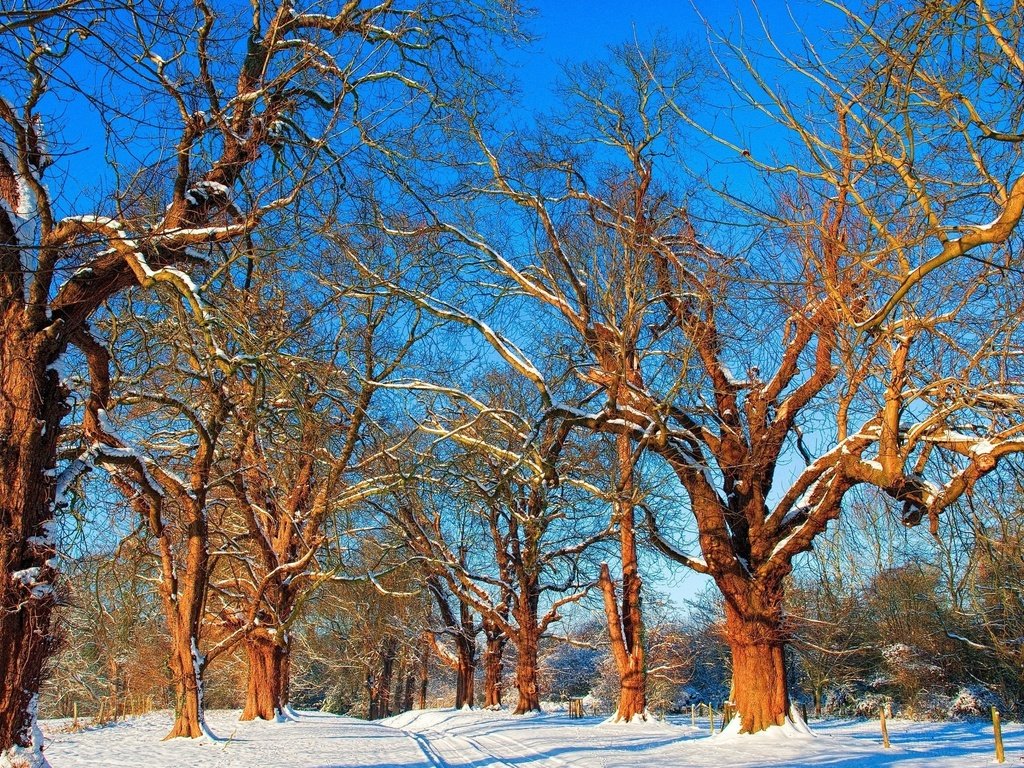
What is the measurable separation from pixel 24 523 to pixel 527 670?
21.9m

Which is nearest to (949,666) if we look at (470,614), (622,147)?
(470,614)

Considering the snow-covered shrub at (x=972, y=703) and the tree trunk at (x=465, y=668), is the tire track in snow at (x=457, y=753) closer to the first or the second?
the tree trunk at (x=465, y=668)

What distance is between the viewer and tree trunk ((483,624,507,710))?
29000 mm

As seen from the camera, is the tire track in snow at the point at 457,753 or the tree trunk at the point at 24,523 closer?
the tree trunk at the point at 24,523

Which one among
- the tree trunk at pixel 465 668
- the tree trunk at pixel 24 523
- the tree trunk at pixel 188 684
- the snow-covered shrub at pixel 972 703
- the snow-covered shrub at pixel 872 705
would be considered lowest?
the snow-covered shrub at pixel 872 705

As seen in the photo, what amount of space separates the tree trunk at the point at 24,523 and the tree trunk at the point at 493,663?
24106mm

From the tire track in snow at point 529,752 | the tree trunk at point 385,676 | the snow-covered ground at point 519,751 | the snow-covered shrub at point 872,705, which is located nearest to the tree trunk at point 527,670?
the tire track in snow at point 529,752

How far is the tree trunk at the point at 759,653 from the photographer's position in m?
12.3

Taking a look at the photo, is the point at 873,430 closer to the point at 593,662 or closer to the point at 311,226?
the point at 311,226

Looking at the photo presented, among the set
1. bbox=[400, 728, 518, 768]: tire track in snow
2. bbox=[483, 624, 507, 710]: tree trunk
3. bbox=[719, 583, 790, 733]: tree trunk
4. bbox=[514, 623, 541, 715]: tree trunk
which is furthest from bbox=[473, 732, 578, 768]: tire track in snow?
bbox=[483, 624, 507, 710]: tree trunk

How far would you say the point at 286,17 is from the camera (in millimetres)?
6844

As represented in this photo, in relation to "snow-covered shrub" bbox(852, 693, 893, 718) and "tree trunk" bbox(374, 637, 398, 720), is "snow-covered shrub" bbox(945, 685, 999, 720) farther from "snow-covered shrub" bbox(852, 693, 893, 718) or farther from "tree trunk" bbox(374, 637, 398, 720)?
"tree trunk" bbox(374, 637, 398, 720)

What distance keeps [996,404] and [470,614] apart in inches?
1030

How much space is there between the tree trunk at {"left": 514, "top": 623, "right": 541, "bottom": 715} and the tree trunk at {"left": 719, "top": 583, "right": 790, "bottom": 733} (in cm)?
1385
